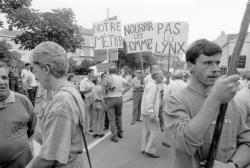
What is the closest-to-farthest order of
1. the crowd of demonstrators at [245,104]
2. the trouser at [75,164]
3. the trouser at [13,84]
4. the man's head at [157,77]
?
the trouser at [75,164] → the crowd of demonstrators at [245,104] → the man's head at [157,77] → the trouser at [13,84]

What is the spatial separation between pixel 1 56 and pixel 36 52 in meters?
15.4

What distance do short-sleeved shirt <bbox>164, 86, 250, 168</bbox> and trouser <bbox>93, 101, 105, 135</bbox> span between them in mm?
5737

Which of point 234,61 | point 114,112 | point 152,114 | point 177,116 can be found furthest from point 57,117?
point 114,112

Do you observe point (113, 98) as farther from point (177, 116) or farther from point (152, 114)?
point (177, 116)

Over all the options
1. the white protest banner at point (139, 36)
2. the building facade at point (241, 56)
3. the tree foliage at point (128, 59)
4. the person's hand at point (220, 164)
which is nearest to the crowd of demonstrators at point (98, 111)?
the white protest banner at point (139, 36)

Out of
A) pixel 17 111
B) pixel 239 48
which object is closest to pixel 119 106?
pixel 17 111

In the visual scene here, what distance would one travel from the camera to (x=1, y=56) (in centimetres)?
1573

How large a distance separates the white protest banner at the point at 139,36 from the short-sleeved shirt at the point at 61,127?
8.04 metres

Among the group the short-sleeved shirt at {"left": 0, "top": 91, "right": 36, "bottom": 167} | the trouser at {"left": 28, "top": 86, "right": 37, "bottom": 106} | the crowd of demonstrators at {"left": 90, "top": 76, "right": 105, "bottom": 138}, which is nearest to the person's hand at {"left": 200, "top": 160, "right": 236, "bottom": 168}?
the short-sleeved shirt at {"left": 0, "top": 91, "right": 36, "bottom": 167}

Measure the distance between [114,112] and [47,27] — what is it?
837cm

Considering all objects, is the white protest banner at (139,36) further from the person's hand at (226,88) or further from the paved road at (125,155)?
the person's hand at (226,88)

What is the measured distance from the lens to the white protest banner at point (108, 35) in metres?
9.84

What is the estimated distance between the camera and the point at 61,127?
66.4 inches

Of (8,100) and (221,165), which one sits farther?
(8,100)
